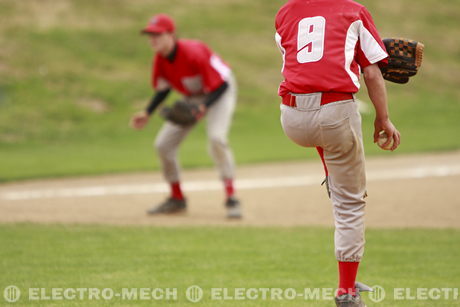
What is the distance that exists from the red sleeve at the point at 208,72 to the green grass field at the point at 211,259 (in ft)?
5.27

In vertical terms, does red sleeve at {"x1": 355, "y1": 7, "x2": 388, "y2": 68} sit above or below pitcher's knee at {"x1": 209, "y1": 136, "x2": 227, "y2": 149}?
above

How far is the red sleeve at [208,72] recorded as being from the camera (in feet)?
24.9

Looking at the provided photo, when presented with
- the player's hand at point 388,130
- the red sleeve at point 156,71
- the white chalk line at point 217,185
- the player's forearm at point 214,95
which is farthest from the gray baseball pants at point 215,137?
the player's hand at point 388,130

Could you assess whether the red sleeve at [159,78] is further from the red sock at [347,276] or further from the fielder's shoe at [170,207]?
the red sock at [347,276]

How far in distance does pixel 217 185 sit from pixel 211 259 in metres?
4.74

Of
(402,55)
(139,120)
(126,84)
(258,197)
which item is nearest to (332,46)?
(402,55)

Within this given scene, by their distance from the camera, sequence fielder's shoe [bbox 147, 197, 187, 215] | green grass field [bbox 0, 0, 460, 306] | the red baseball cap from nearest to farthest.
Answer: green grass field [bbox 0, 0, 460, 306]
the red baseball cap
fielder's shoe [bbox 147, 197, 187, 215]

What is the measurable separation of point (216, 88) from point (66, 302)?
12.6 ft

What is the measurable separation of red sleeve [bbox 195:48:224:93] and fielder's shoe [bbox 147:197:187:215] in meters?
1.38

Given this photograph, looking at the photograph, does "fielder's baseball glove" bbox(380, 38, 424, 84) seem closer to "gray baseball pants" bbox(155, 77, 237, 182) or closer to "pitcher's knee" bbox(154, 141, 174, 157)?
"gray baseball pants" bbox(155, 77, 237, 182)

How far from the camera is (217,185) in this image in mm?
10250

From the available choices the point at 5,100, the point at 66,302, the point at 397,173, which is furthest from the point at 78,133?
the point at 66,302

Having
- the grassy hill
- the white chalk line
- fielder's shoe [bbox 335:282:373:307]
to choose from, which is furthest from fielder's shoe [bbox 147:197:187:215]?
fielder's shoe [bbox 335:282:373:307]

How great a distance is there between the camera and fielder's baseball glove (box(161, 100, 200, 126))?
7441mm
